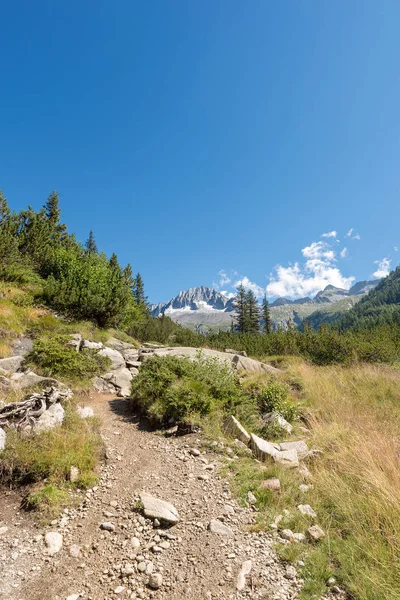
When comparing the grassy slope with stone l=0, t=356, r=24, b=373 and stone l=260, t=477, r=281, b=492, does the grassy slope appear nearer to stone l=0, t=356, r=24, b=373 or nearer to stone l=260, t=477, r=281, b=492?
stone l=260, t=477, r=281, b=492

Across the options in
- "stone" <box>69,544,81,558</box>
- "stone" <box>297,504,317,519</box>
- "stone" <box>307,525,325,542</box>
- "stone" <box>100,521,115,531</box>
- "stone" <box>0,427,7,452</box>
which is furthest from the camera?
"stone" <box>0,427,7,452</box>

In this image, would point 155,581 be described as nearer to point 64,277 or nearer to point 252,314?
point 64,277

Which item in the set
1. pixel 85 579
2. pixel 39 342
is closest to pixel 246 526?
pixel 85 579

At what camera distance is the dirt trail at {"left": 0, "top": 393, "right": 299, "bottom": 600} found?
8.41 ft

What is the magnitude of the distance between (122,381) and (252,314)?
53258mm

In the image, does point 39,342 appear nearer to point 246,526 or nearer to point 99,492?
point 99,492

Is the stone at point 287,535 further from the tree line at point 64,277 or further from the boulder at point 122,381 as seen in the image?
the tree line at point 64,277

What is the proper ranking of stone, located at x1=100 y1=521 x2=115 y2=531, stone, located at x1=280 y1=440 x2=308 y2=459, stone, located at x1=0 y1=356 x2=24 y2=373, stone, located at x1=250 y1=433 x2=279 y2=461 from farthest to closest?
stone, located at x1=0 y1=356 x2=24 y2=373 < stone, located at x1=280 y1=440 x2=308 y2=459 < stone, located at x1=250 y1=433 x2=279 y2=461 < stone, located at x1=100 y1=521 x2=115 y2=531

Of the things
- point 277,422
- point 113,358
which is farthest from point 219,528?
point 113,358

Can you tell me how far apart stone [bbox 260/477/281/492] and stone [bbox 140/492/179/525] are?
134 centimetres

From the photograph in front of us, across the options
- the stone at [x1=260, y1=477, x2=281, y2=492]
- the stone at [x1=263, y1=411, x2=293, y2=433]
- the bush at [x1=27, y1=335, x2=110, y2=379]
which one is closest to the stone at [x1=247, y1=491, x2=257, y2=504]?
the stone at [x1=260, y1=477, x2=281, y2=492]

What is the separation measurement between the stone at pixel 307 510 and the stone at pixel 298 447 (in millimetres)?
1586

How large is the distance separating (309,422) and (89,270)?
15148 mm

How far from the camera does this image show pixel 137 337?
85.8 feet
